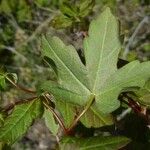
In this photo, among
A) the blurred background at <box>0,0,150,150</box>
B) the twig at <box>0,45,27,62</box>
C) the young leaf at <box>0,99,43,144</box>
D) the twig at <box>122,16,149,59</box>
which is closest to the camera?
the young leaf at <box>0,99,43,144</box>

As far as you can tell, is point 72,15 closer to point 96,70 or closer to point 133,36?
point 96,70

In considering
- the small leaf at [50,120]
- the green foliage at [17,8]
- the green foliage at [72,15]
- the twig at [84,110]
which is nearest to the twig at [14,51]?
the green foliage at [17,8]

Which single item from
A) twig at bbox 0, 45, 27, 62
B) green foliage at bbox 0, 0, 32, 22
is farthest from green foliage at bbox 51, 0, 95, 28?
twig at bbox 0, 45, 27, 62

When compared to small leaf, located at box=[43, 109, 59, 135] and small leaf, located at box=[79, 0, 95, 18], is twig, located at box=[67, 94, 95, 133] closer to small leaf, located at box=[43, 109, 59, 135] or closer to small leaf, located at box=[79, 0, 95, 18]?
small leaf, located at box=[43, 109, 59, 135]

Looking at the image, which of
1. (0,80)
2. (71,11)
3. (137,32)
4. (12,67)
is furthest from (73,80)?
(12,67)

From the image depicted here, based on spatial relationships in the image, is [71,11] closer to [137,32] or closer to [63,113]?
[63,113]

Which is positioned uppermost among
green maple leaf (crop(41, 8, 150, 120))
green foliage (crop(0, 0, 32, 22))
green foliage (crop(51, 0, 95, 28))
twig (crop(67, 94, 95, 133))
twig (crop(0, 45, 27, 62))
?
green foliage (crop(0, 0, 32, 22))
